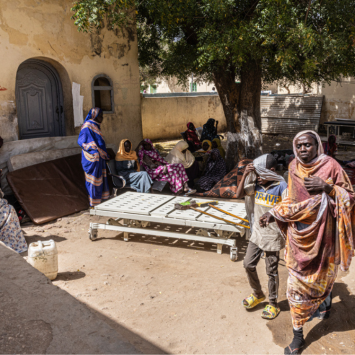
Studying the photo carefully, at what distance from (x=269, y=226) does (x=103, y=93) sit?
6.66 m

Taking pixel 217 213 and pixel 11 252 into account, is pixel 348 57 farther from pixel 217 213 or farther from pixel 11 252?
pixel 11 252

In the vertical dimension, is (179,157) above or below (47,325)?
above

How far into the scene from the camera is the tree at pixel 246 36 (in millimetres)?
6195

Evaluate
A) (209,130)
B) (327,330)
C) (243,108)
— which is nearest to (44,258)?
(327,330)

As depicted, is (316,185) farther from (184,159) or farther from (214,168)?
(214,168)

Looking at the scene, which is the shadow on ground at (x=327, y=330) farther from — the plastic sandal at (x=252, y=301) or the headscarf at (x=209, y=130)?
the headscarf at (x=209, y=130)

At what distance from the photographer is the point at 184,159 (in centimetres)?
818

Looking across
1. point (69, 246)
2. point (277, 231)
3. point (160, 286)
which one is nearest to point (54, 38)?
point (69, 246)

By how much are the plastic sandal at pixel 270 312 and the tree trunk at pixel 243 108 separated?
6.11 metres

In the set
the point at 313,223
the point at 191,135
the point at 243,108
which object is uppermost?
the point at 243,108

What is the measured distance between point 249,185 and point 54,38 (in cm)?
593

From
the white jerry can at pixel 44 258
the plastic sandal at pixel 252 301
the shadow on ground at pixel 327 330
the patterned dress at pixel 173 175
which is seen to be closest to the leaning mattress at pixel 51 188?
the patterned dress at pixel 173 175

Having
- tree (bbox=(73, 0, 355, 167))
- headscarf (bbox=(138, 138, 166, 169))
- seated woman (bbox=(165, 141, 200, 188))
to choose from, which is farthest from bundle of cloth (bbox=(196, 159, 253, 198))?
tree (bbox=(73, 0, 355, 167))

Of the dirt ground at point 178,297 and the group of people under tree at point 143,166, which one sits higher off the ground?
the group of people under tree at point 143,166
